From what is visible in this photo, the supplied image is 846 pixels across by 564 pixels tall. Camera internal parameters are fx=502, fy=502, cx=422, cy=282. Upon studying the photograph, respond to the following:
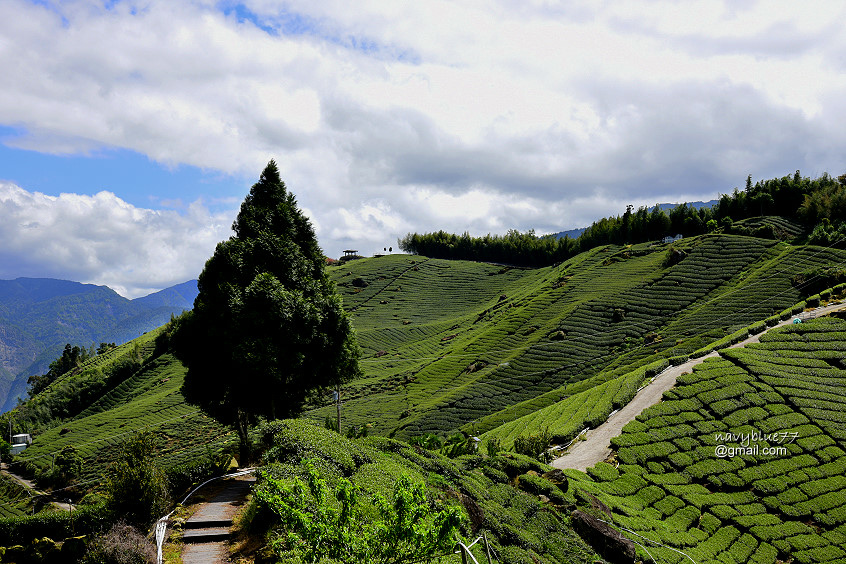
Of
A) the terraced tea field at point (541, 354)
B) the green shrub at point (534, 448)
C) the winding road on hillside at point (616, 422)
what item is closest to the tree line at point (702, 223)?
the terraced tea field at point (541, 354)

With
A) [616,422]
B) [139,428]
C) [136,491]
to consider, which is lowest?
[139,428]

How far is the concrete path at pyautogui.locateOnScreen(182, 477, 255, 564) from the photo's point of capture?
12305 millimetres

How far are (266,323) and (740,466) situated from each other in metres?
24.7

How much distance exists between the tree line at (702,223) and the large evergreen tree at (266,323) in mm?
66612

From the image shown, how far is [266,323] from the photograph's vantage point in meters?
22.0

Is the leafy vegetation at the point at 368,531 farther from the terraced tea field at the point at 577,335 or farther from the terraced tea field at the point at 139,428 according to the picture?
the terraced tea field at the point at 139,428

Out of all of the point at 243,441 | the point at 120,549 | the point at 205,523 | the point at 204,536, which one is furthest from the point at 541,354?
the point at 120,549

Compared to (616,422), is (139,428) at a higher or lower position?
lower

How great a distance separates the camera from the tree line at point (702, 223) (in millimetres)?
73438

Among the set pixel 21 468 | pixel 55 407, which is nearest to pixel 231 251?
Result: pixel 21 468

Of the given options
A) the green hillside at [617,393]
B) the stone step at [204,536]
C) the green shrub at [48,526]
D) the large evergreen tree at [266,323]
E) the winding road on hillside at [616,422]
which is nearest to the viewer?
the stone step at [204,536]

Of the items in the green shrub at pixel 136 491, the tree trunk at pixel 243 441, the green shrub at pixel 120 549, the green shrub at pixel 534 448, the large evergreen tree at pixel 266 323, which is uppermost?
the large evergreen tree at pixel 266 323

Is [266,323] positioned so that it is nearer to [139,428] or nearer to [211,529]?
[211,529]

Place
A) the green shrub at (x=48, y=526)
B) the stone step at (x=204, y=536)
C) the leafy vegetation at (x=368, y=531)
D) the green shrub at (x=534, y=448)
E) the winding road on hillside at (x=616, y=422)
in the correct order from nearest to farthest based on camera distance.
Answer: the leafy vegetation at (x=368, y=531) < the stone step at (x=204, y=536) < the green shrub at (x=48, y=526) < the green shrub at (x=534, y=448) < the winding road on hillside at (x=616, y=422)
